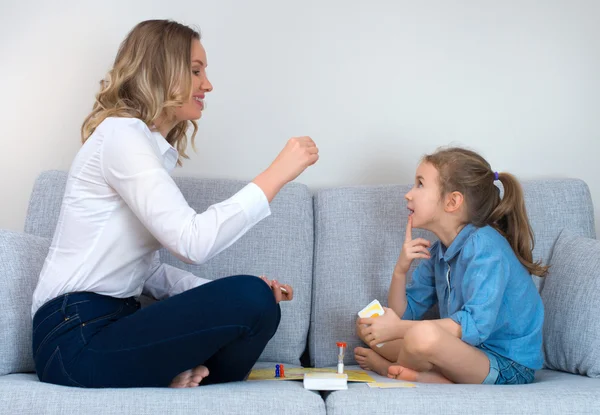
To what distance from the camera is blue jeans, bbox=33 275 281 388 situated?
4.87ft

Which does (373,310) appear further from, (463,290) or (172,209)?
(172,209)

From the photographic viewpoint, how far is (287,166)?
5.26 feet

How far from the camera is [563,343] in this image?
1.90 metres

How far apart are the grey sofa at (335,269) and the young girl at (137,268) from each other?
3.9 inches

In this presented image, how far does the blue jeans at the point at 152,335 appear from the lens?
149 cm

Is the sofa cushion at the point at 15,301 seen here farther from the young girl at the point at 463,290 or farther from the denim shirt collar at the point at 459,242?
the denim shirt collar at the point at 459,242

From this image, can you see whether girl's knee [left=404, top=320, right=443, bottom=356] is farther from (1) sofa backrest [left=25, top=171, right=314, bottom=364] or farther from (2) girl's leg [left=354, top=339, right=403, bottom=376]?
(1) sofa backrest [left=25, top=171, right=314, bottom=364]

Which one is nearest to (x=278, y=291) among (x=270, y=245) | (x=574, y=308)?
(x=270, y=245)

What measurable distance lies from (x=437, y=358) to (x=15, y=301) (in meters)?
1.03

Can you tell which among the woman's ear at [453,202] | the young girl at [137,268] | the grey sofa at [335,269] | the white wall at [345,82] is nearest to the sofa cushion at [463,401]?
the grey sofa at [335,269]

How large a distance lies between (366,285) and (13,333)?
994 mm

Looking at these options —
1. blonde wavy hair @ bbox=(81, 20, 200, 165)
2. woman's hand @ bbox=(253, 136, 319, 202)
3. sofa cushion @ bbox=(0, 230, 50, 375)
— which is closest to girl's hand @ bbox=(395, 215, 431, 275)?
woman's hand @ bbox=(253, 136, 319, 202)

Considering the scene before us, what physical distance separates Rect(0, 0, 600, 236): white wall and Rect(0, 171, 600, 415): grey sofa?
316mm

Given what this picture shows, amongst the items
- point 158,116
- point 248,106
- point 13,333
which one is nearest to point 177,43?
point 158,116
